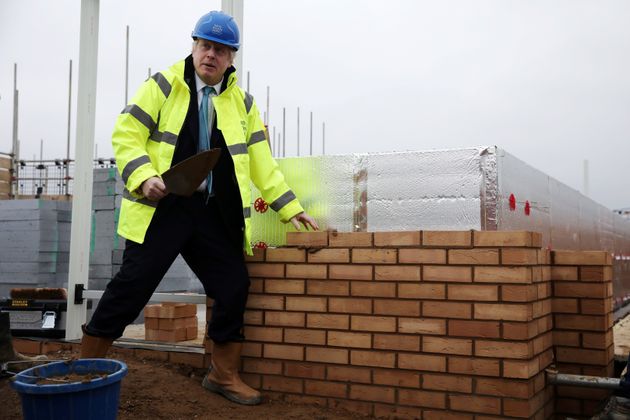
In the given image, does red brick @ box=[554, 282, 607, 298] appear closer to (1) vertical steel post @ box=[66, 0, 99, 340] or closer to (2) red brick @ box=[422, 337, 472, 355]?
(2) red brick @ box=[422, 337, 472, 355]

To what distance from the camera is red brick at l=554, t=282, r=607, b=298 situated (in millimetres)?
3080

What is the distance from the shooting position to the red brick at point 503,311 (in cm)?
259

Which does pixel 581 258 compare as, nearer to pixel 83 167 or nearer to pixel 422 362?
pixel 422 362

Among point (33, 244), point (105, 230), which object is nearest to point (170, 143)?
point (105, 230)

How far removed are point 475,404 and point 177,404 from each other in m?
1.48

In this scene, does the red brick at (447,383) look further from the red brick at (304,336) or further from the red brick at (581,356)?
the red brick at (581,356)

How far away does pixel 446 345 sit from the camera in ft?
8.96

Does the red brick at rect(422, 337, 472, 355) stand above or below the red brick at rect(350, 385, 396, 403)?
above

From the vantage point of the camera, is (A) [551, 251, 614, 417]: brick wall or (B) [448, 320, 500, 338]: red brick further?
(A) [551, 251, 614, 417]: brick wall

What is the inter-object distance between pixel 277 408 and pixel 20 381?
1.26 m

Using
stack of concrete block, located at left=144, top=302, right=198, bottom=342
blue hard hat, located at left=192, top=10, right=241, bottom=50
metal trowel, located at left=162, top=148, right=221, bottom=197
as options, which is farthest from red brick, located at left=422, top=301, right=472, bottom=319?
stack of concrete block, located at left=144, top=302, right=198, bottom=342

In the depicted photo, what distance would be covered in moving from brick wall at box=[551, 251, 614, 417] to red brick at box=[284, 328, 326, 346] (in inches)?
51.2

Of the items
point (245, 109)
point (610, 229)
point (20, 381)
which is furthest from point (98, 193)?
point (610, 229)

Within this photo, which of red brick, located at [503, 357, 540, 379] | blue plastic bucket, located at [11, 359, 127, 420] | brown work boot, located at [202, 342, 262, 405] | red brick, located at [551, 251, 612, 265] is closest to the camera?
blue plastic bucket, located at [11, 359, 127, 420]
